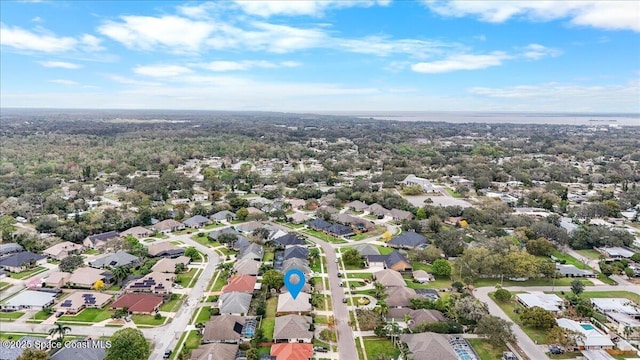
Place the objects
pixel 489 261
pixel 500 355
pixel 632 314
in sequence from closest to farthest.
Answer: pixel 500 355 → pixel 632 314 → pixel 489 261

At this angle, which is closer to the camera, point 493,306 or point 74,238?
point 493,306

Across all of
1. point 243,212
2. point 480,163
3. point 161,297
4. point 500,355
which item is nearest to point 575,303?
point 500,355

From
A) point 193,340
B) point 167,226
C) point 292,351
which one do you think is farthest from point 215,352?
point 167,226

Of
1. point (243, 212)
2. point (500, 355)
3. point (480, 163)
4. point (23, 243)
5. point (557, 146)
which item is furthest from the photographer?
point (557, 146)

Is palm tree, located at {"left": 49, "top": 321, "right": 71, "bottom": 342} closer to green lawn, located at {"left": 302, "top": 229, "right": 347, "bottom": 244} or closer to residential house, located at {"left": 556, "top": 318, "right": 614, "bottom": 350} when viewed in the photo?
green lawn, located at {"left": 302, "top": 229, "right": 347, "bottom": 244}

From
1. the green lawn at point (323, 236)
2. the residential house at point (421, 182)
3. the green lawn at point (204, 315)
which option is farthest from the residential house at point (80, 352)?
the residential house at point (421, 182)

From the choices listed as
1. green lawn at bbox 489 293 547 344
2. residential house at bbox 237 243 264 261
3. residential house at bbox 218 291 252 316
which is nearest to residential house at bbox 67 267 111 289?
residential house at bbox 237 243 264 261

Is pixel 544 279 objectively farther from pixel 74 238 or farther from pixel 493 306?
pixel 74 238
